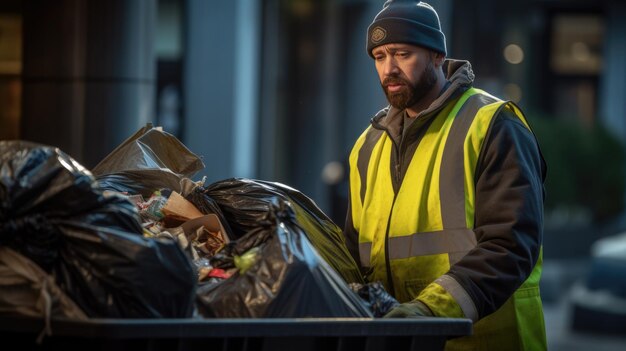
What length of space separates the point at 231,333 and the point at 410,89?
1510 mm

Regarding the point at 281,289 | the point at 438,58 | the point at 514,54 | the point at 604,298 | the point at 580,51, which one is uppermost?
the point at 438,58

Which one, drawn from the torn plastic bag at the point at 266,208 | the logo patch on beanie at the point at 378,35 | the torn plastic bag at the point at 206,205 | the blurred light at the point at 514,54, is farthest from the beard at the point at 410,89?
the blurred light at the point at 514,54

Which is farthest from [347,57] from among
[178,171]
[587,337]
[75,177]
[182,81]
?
[75,177]

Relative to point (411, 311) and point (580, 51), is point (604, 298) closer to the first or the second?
point (411, 311)

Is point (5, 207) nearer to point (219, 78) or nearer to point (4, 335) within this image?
point (4, 335)

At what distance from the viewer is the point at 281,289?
3.70 m

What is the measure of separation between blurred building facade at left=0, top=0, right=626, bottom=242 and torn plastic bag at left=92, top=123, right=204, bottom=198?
11.6 feet

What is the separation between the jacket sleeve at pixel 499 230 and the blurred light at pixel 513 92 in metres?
26.4

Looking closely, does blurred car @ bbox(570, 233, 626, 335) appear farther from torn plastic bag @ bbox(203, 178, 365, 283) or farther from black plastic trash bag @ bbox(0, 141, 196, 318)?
black plastic trash bag @ bbox(0, 141, 196, 318)

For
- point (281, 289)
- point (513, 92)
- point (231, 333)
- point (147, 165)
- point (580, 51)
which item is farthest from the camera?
point (580, 51)

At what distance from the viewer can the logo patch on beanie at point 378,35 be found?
186 inches

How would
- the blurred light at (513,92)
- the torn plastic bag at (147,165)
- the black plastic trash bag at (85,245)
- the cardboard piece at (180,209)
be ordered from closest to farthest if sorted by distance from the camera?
the black plastic trash bag at (85,245) < the cardboard piece at (180,209) < the torn plastic bag at (147,165) < the blurred light at (513,92)

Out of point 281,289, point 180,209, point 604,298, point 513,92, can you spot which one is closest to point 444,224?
point 180,209

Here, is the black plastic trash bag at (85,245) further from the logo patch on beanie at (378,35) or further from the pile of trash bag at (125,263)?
the logo patch on beanie at (378,35)
